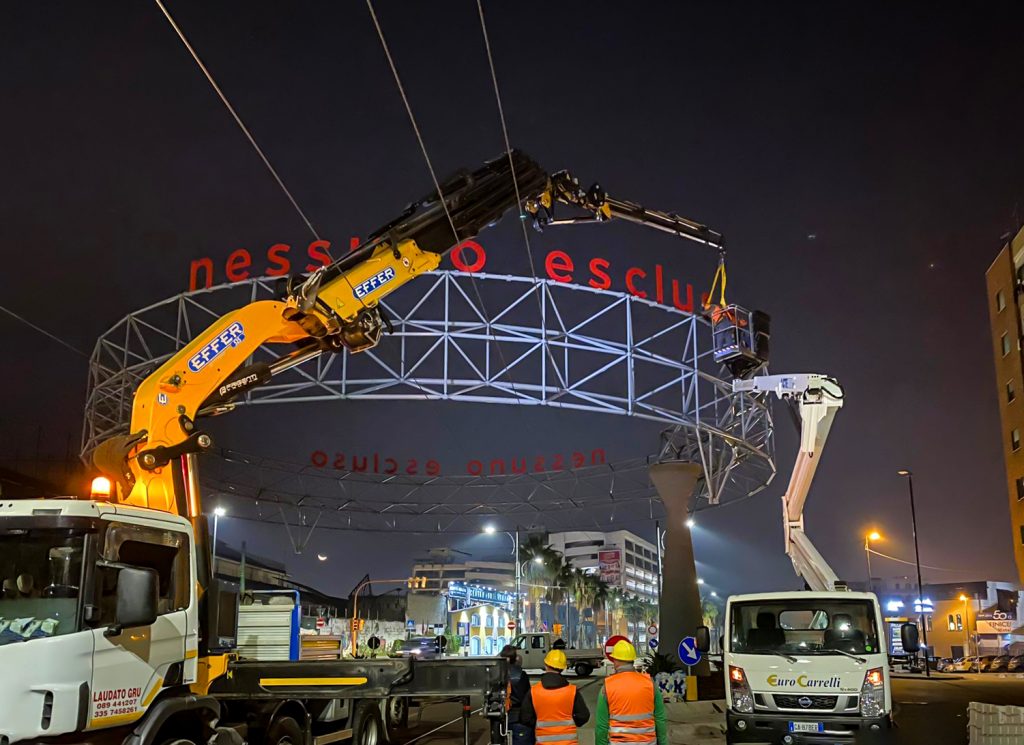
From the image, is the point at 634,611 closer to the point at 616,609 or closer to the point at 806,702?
the point at 616,609

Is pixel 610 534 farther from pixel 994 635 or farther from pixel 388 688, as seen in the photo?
pixel 388 688

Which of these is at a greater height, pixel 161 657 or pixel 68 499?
pixel 68 499

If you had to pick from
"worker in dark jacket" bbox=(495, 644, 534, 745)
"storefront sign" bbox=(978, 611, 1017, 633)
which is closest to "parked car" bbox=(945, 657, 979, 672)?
"storefront sign" bbox=(978, 611, 1017, 633)

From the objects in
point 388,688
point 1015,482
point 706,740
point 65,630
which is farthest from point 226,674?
point 1015,482

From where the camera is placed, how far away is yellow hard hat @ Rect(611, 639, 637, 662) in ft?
25.4

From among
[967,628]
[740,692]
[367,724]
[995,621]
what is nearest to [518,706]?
[367,724]

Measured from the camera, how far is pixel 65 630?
6.94 m

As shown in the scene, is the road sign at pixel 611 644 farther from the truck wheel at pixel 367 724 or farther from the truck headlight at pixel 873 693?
the truck headlight at pixel 873 693

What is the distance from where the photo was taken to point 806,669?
1320 centimetres

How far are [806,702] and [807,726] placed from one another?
0.32 m

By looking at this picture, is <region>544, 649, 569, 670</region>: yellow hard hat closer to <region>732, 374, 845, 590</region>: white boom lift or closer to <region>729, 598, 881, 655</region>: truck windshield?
<region>729, 598, 881, 655</region>: truck windshield

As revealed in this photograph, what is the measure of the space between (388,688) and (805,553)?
13.7 meters

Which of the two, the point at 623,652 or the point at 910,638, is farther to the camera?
the point at 910,638

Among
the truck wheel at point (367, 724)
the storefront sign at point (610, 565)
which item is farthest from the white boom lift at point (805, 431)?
the storefront sign at point (610, 565)
